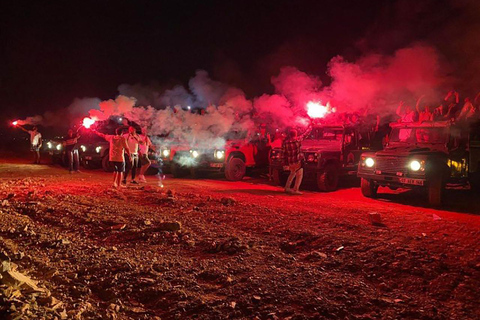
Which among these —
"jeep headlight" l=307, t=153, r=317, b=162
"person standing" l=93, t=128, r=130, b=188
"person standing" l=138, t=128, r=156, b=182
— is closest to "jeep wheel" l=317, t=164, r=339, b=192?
"jeep headlight" l=307, t=153, r=317, b=162

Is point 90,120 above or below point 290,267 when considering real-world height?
above

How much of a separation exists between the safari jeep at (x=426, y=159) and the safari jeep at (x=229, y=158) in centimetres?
487

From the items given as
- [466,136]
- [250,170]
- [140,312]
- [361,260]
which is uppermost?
[466,136]

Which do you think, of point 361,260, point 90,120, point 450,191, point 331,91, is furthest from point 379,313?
point 90,120

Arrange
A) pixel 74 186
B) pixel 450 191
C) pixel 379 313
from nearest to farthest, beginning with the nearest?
pixel 379 313, pixel 74 186, pixel 450 191

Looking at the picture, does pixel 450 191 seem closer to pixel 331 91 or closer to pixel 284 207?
pixel 331 91

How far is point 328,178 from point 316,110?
195 inches

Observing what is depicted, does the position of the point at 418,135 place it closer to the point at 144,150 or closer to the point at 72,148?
the point at 144,150

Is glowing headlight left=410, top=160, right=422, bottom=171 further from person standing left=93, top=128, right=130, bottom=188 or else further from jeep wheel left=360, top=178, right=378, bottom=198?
person standing left=93, top=128, right=130, bottom=188

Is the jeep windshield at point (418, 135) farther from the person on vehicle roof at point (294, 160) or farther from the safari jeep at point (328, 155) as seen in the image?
the person on vehicle roof at point (294, 160)

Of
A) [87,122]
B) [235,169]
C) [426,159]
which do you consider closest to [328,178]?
[426,159]

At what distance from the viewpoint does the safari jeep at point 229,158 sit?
13.7m

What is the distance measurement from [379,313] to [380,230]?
2.73m

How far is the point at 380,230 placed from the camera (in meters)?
5.75
